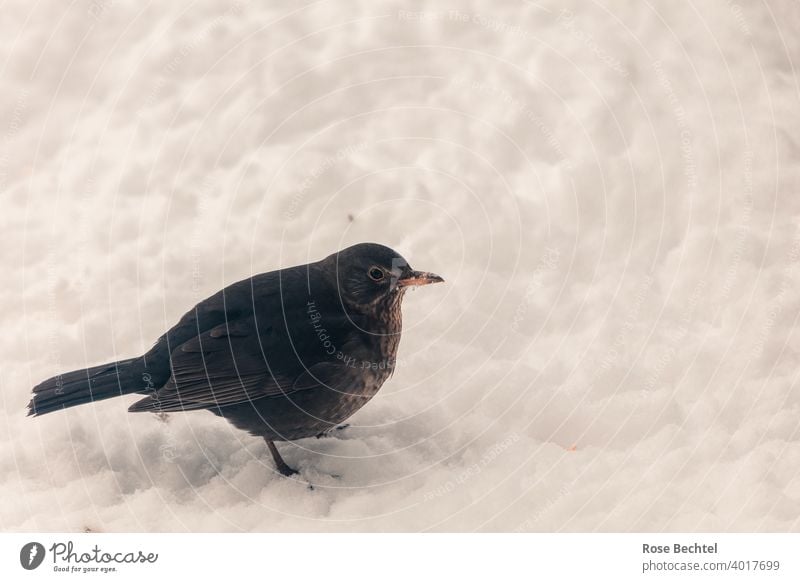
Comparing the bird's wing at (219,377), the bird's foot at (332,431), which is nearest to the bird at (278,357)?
the bird's wing at (219,377)

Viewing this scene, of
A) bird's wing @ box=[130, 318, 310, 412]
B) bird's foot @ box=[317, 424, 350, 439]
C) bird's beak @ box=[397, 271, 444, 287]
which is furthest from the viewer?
bird's foot @ box=[317, 424, 350, 439]

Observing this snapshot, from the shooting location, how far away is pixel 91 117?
470 centimetres

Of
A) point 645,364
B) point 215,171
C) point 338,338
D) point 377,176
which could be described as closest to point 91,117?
point 215,171

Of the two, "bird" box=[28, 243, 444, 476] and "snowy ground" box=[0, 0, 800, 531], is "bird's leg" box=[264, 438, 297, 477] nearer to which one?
"bird" box=[28, 243, 444, 476]

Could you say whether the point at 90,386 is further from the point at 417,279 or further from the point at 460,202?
the point at 460,202

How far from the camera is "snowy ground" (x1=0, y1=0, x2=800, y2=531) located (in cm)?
418

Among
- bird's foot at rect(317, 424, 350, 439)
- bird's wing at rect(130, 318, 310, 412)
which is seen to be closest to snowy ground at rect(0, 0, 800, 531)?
bird's foot at rect(317, 424, 350, 439)

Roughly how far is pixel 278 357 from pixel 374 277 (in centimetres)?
60

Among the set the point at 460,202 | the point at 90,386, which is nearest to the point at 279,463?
the point at 90,386

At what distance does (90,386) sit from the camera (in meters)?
3.69

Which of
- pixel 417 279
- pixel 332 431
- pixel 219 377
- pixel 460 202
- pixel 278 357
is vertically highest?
pixel 460 202
